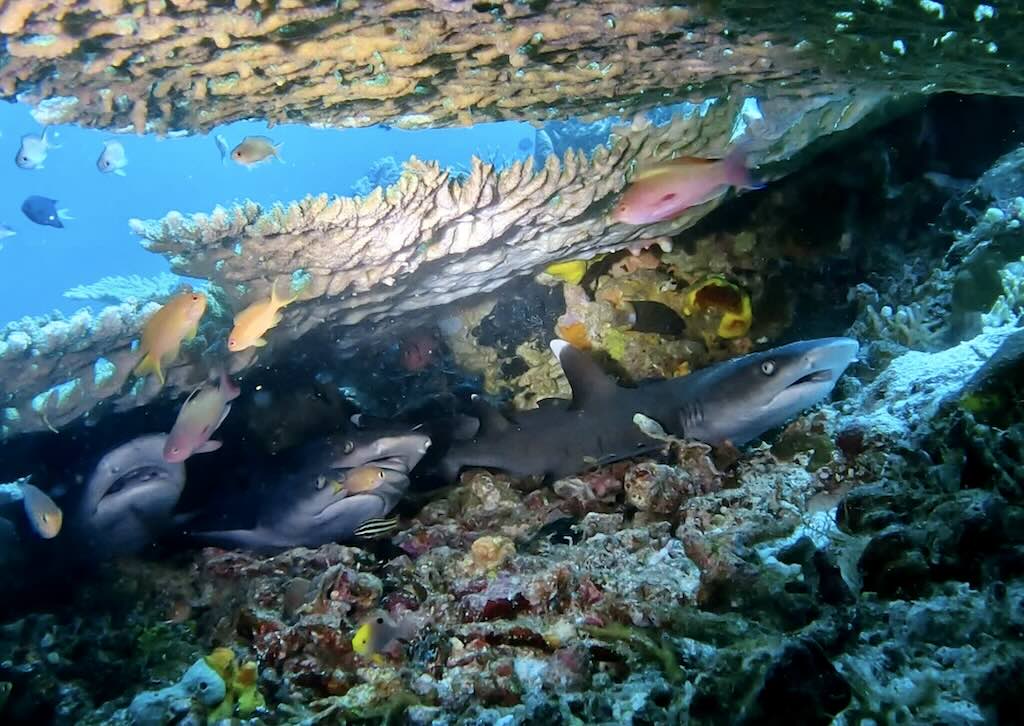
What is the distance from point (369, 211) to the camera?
11.9ft

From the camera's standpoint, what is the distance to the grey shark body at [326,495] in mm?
3861

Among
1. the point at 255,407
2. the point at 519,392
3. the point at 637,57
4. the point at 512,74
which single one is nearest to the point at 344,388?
the point at 255,407

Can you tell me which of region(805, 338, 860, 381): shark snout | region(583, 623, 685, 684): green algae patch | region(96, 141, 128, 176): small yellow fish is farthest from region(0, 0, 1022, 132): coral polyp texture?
region(96, 141, 128, 176): small yellow fish

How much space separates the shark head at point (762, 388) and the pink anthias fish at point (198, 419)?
9.52ft

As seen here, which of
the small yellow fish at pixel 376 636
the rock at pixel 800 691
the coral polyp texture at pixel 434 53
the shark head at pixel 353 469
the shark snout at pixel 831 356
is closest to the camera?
the rock at pixel 800 691

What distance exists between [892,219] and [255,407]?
5880mm

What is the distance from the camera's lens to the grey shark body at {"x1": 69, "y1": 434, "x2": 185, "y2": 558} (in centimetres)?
389

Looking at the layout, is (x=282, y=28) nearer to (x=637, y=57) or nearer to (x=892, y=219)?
(x=637, y=57)

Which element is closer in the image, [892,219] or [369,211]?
[369,211]

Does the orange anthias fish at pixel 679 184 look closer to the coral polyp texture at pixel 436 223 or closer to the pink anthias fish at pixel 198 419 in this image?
the coral polyp texture at pixel 436 223

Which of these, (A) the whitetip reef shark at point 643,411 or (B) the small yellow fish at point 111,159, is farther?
(B) the small yellow fish at point 111,159

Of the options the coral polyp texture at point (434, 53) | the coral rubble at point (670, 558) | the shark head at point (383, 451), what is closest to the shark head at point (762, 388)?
the coral rubble at point (670, 558)

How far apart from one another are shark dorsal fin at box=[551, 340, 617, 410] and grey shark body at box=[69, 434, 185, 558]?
2.74 meters

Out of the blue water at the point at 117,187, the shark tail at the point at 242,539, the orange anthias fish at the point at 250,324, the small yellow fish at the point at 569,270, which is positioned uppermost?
the orange anthias fish at the point at 250,324
